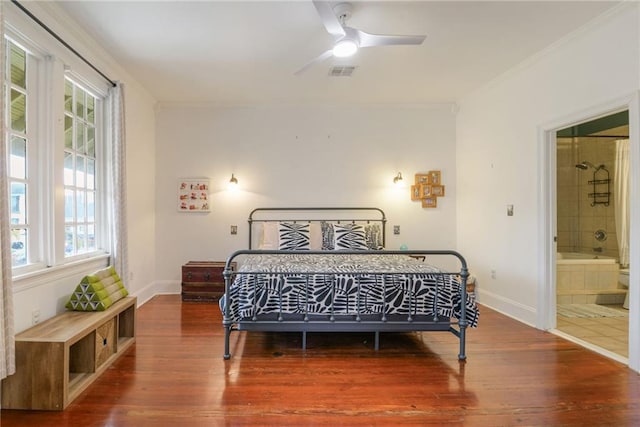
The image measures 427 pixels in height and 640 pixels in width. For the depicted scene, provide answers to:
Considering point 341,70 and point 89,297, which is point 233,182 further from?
point 89,297

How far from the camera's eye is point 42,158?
98.0 inches

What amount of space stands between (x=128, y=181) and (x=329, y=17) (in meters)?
2.91

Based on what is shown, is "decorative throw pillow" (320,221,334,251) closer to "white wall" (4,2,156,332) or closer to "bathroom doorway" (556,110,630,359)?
"white wall" (4,2,156,332)

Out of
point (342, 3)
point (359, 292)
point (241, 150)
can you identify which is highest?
point (342, 3)

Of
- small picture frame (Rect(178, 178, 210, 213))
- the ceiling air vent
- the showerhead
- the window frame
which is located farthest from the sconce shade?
the showerhead

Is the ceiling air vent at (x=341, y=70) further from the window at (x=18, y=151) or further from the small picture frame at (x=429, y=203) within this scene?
→ the window at (x=18, y=151)

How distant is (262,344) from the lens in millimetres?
2857

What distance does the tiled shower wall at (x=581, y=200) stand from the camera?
4969mm

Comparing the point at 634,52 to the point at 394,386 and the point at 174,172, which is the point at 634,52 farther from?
the point at 174,172

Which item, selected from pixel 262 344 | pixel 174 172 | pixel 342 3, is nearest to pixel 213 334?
pixel 262 344

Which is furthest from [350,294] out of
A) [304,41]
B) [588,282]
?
[588,282]

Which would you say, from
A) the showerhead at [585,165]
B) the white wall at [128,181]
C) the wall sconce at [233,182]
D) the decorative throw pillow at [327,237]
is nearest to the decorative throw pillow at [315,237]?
the decorative throw pillow at [327,237]

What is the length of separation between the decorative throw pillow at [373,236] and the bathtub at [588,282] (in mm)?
2315

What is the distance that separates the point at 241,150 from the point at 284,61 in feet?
5.47
